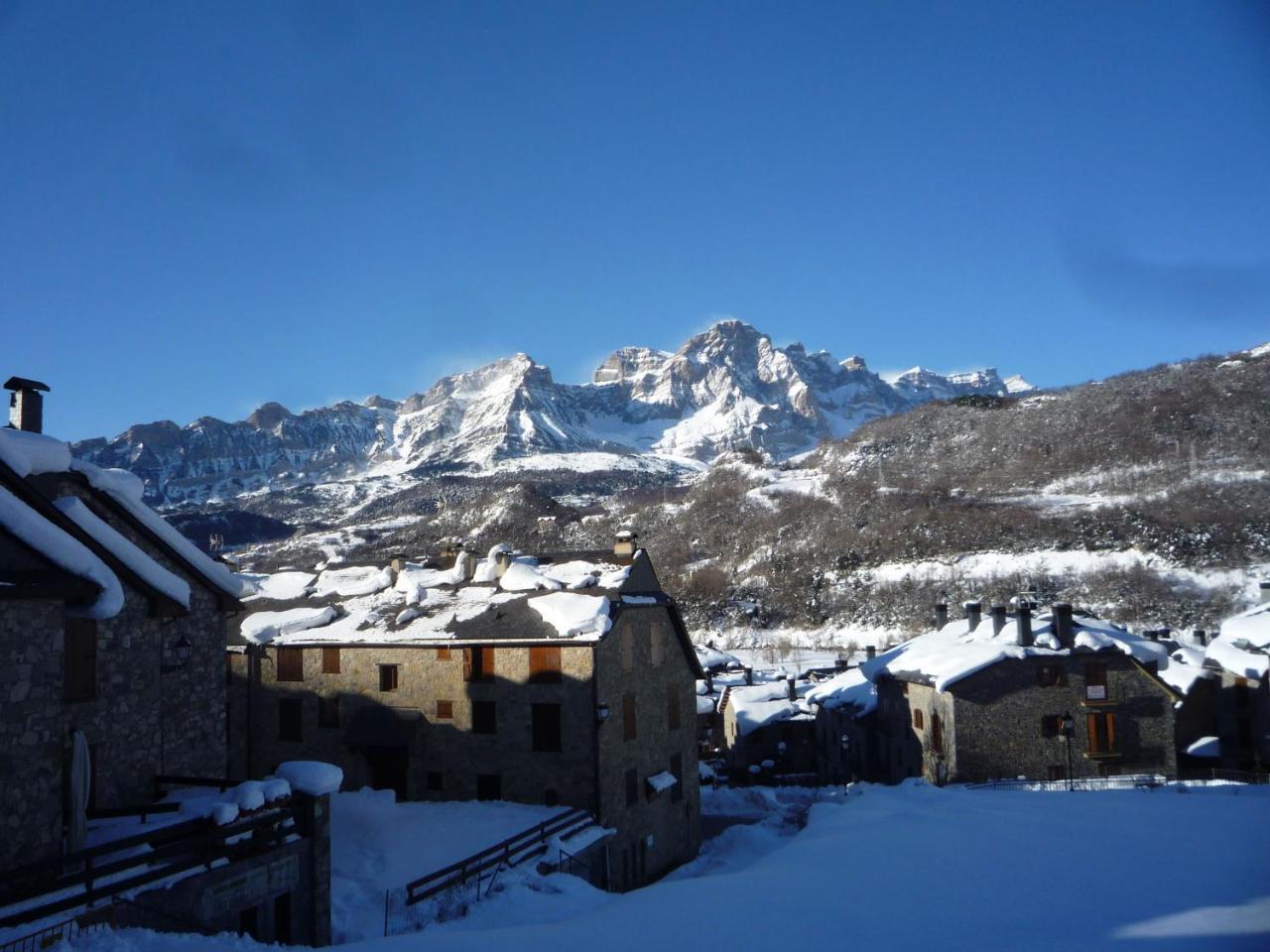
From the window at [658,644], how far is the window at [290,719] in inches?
398

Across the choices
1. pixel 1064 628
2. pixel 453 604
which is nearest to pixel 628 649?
pixel 453 604

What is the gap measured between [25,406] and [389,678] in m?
12.7

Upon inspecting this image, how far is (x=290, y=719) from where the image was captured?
25.5 m

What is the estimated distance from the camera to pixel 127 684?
12.7 m

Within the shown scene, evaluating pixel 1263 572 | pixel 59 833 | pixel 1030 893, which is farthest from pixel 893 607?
pixel 59 833

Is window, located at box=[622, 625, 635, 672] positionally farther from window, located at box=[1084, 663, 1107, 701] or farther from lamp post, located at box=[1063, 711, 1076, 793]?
window, located at box=[1084, 663, 1107, 701]

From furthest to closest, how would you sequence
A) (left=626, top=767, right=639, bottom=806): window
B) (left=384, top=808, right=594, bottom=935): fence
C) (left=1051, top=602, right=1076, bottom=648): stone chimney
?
(left=1051, top=602, right=1076, bottom=648): stone chimney → (left=626, top=767, right=639, bottom=806): window → (left=384, top=808, right=594, bottom=935): fence

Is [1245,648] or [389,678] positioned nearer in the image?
[389,678]

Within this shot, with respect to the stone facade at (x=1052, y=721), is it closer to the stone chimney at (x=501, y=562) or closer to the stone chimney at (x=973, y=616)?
the stone chimney at (x=973, y=616)

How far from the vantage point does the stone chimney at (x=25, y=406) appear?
1377 cm

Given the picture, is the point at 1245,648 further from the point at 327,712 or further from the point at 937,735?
the point at 327,712

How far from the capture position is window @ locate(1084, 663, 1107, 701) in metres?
31.5

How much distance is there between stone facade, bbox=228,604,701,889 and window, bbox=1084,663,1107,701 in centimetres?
1545

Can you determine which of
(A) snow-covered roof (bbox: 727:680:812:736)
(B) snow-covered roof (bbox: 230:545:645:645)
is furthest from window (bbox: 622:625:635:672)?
(A) snow-covered roof (bbox: 727:680:812:736)
